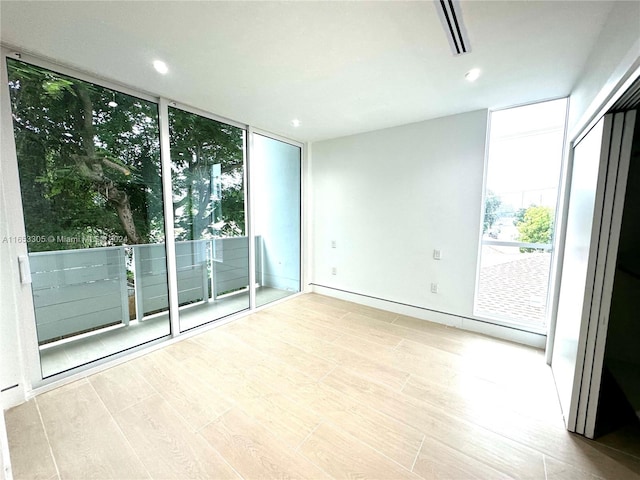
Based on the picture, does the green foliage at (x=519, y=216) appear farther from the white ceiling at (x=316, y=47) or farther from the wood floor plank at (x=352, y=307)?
the wood floor plank at (x=352, y=307)

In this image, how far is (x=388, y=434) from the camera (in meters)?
1.65

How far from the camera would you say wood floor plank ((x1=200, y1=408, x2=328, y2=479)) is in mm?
1411

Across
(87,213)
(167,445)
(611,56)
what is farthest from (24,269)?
(611,56)

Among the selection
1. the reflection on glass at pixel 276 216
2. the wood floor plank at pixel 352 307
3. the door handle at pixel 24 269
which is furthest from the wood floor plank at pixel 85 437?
the wood floor plank at pixel 352 307

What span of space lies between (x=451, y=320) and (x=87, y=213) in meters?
4.08

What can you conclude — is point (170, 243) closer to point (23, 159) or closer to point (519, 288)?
point (23, 159)

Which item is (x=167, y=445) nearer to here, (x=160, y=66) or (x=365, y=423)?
(x=365, y=423)

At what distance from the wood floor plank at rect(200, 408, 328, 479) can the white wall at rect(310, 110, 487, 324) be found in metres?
2.53

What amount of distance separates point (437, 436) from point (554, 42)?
2.79m

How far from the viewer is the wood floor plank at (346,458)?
140 centimetres

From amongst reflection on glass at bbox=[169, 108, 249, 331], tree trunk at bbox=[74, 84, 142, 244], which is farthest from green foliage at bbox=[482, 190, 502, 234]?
tree trunk at bbox=[74, 84, 142, 244]

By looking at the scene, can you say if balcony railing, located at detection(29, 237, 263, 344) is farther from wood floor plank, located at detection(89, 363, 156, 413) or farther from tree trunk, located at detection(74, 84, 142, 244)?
wood floor plank, located at detection(89, 363, 156, 413)

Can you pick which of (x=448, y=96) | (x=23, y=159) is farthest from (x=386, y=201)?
(x=23, y=159)

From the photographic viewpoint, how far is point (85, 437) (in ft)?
5.34
